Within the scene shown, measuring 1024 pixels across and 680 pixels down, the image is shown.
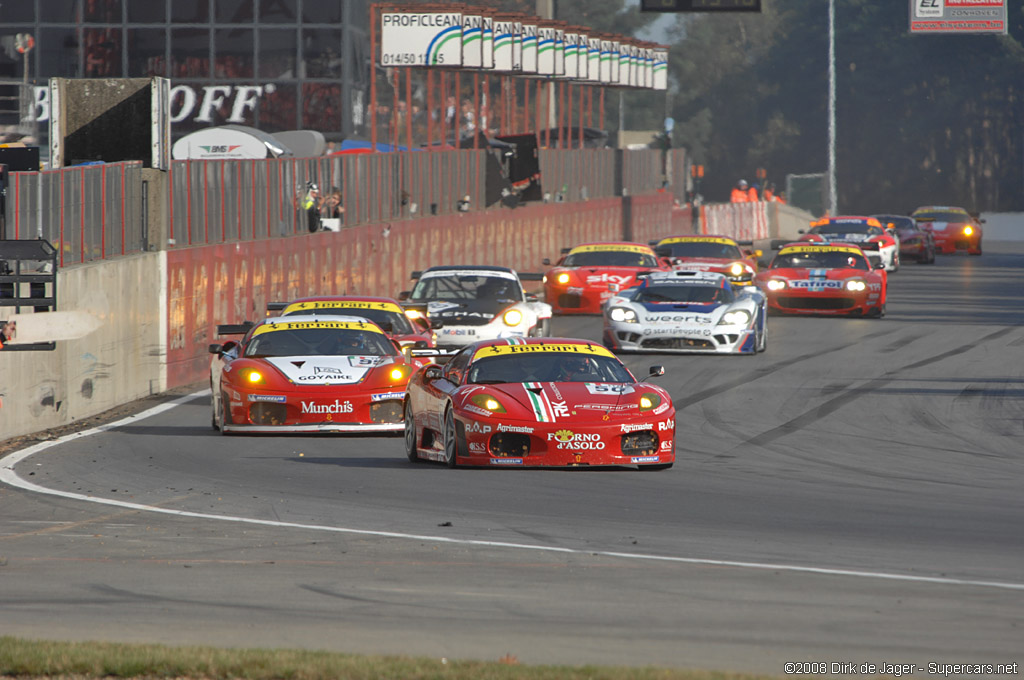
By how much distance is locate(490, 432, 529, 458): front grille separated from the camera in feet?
43.8

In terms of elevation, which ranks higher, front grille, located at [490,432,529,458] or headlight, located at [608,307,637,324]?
headlight, located at [608,307,637,324]

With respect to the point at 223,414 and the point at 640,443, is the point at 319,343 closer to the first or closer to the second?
the point at 223,414

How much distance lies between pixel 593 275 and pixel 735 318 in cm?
714

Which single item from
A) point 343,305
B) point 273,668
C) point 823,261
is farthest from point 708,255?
point 273,668

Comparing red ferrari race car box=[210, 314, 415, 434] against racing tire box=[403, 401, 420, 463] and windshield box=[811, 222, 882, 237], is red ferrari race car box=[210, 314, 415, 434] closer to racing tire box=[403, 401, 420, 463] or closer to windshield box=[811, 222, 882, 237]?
racing tire box=[403, 401, 420, 463]

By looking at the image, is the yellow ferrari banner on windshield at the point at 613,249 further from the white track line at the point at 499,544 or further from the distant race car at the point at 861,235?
the white track line at the point at 499,544

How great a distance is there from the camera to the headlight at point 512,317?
2320 centimetres

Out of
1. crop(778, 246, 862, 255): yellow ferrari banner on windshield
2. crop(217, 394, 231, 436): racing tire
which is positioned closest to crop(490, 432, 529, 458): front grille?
crop(217, 394, 231, 436): racing tire

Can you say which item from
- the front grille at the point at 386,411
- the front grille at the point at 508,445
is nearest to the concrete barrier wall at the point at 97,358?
the front grille at the point at 386,411

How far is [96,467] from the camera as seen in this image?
13.8 m

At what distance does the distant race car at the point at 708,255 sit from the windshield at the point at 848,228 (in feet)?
26.5

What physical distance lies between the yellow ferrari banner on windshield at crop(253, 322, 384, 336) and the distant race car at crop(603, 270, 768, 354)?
23.0ft

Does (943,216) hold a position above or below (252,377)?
above

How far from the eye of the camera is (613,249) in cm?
A: 3111
